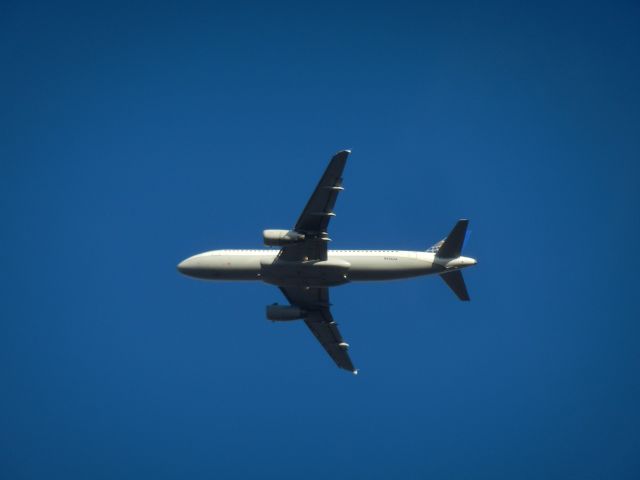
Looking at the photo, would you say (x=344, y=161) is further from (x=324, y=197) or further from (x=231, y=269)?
(x=231, y=269)

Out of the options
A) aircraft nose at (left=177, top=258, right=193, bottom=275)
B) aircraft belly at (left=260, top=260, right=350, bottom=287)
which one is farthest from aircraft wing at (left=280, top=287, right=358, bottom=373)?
aircraft nose at (left=177, top=258, right=193, bottom=275)

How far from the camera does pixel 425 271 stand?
40.5 metres

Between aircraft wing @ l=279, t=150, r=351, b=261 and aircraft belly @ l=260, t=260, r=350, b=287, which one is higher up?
aircraft wing @ l=279, t=150, r=351, b=261

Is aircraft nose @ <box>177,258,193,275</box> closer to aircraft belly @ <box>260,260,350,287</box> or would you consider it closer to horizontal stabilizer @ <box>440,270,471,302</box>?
aircraft belly @ <box>260,260,350,287</box>

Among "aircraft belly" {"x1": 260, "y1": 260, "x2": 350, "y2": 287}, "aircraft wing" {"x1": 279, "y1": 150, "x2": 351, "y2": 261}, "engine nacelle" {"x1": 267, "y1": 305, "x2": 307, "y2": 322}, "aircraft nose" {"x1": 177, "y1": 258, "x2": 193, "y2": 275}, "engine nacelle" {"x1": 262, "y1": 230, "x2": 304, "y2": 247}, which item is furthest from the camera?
"engine nacelle" {"x1": 267, "y1": 305, "x2": 307, "y2": 322}

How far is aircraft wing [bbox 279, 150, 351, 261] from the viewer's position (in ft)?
117

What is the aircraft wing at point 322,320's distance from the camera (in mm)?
46125

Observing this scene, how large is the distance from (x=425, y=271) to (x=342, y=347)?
10.7m

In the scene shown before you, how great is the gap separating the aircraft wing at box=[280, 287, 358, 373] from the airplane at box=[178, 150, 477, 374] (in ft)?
2.56

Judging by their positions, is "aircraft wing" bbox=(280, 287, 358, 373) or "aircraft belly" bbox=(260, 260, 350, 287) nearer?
"aircraft belly" bbox=(260, 260, 350, 287)

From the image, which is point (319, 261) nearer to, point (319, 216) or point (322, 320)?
point (319, 216)

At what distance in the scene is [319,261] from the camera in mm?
39656

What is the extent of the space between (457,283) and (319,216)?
11.7 m

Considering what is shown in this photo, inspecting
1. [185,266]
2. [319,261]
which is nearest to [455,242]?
[319,261]
